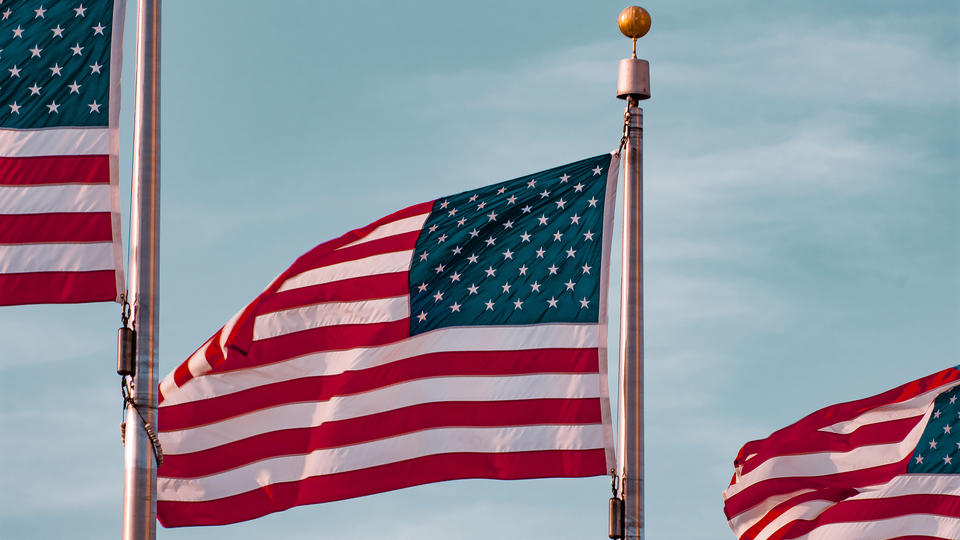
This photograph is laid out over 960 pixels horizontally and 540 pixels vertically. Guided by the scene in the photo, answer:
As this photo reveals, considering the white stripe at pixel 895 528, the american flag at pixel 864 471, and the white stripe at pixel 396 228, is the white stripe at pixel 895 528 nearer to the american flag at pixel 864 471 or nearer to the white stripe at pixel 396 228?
the american flag at pixel 864 471

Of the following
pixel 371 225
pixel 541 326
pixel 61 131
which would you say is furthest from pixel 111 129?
pixel 541 326

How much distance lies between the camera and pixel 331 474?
1927cm

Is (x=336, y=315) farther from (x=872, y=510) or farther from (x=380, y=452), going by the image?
(x=872, y=510)

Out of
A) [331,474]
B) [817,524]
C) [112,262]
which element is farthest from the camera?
[817,524]

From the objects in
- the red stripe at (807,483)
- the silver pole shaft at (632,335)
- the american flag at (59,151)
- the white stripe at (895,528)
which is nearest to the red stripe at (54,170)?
the american flag at (59,151)

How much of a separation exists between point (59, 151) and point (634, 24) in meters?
7.35

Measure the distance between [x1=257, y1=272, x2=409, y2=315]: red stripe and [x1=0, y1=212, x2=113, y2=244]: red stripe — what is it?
3.54 m

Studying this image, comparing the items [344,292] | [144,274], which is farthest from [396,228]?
[144,274]

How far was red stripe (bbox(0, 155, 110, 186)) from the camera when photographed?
54.2 ft

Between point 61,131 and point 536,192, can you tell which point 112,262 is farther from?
point 536,192

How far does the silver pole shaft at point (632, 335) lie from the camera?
19047 mm

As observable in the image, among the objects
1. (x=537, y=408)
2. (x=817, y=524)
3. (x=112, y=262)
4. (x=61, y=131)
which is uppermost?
(x=61, y=131)

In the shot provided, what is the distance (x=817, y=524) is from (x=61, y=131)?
11414mm

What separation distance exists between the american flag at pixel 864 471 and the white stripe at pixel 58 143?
10.2m
